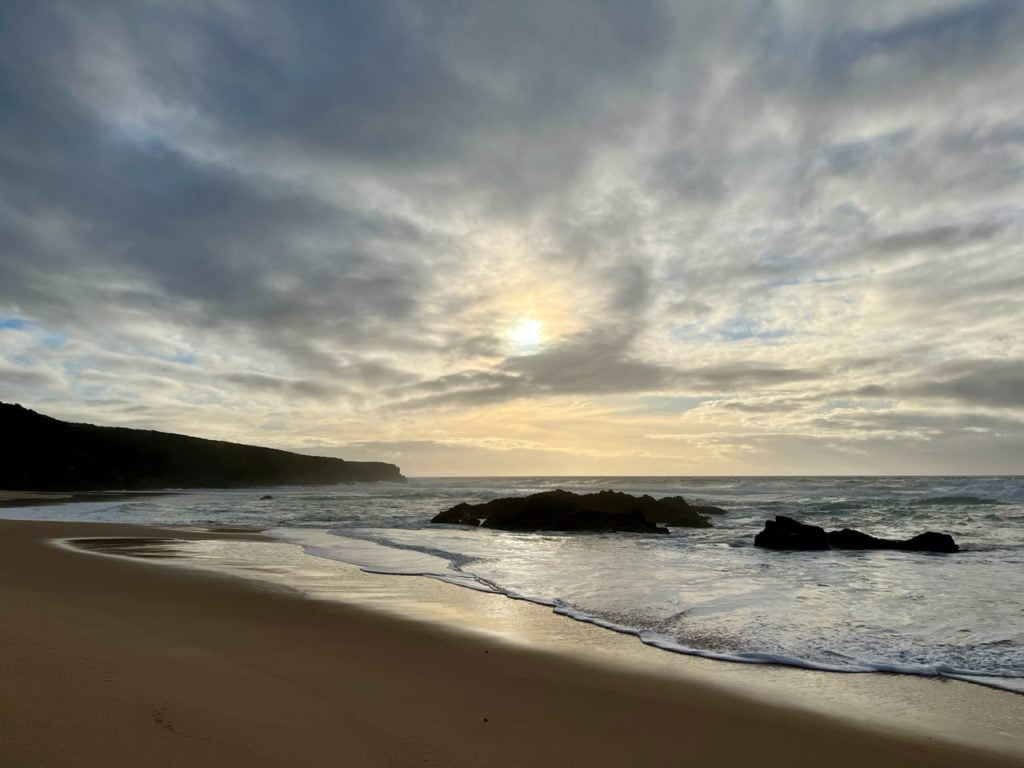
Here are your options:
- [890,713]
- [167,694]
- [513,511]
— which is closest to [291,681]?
[167,694]

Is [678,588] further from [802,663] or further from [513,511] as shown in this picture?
[513,511]

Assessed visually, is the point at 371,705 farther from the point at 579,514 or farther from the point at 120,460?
the point at 120,460

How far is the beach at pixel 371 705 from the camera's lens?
3.60 m

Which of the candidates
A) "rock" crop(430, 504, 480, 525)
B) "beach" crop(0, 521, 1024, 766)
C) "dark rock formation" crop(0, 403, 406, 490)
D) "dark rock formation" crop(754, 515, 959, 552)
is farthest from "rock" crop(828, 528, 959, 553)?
"dark rock formation" crop(0, 403, 406, 490)

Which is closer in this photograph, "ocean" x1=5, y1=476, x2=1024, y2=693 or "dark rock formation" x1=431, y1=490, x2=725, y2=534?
"ocean" x1=5, y1=476, x2=1024, y2=693

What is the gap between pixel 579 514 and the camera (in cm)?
2562

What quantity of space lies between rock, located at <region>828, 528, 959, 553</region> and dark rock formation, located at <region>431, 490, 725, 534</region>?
613 cm

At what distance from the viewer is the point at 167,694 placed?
4258 millimetres

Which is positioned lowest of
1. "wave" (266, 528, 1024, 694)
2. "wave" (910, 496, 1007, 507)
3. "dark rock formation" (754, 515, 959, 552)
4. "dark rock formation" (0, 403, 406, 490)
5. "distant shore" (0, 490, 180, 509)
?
"distant shore" (0, 490, 180, 509)

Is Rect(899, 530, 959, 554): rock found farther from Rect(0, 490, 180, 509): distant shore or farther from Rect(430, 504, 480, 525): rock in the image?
Rect(0, 490, 180, 509): distant shore

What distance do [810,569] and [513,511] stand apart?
17.8 m

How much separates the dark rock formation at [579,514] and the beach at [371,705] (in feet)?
59.1

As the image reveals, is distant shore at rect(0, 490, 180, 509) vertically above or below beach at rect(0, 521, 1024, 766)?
below

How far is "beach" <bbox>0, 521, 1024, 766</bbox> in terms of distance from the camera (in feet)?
11.8
